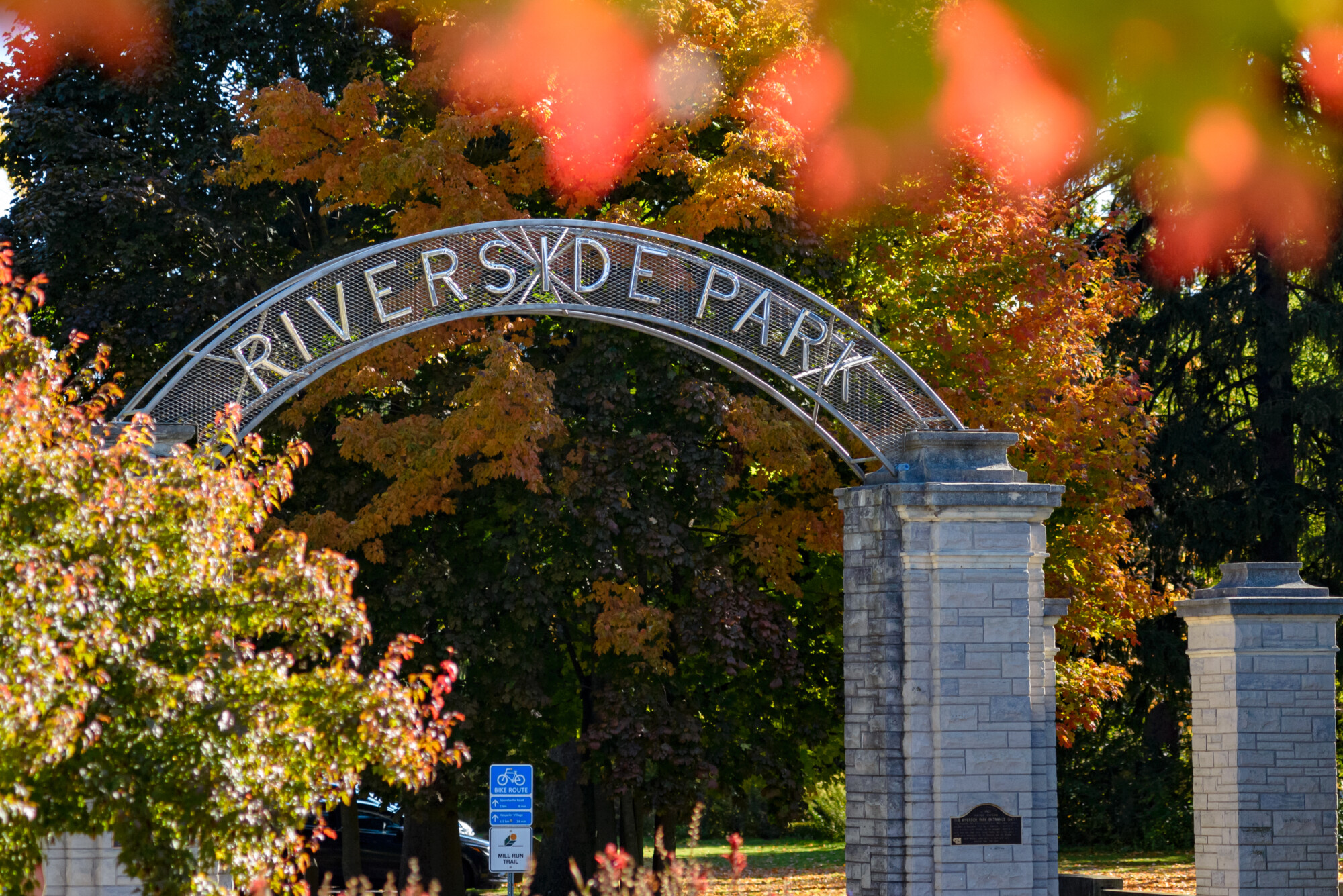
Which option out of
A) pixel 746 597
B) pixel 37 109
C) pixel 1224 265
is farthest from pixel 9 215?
pixel 1224 265

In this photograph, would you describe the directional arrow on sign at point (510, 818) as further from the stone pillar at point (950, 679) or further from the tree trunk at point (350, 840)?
the tree trunk at point (350, 840)

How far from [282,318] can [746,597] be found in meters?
6.40

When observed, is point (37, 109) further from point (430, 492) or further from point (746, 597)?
point (746, 597)

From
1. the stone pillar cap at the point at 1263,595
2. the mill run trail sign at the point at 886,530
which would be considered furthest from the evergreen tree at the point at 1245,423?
the mill run trail sign at the point at 886,530

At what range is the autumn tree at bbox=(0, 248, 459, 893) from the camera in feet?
22.9

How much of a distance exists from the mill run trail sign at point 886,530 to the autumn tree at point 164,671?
13.6 ft

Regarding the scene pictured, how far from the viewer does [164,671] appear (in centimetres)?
731

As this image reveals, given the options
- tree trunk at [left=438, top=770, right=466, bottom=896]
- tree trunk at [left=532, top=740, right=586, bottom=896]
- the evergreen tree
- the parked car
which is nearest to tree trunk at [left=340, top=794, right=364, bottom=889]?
tree trunk at [left=438, top=770, right=466, bottom=896]

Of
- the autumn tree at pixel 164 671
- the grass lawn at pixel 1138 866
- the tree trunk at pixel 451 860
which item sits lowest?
the grass lawn at pixel 1138 866

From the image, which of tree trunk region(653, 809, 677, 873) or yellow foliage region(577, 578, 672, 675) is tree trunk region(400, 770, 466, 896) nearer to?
tree trunk region(653, 809, 677, 873)

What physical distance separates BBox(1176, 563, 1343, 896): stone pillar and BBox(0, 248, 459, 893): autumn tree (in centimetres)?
794

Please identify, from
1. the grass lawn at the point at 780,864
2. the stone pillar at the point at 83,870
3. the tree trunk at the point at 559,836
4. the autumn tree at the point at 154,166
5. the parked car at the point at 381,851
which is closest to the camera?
the stone pillar at the point at 83,870

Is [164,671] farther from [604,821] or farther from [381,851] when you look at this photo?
[381,851]

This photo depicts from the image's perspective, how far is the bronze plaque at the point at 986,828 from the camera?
40.2ft
